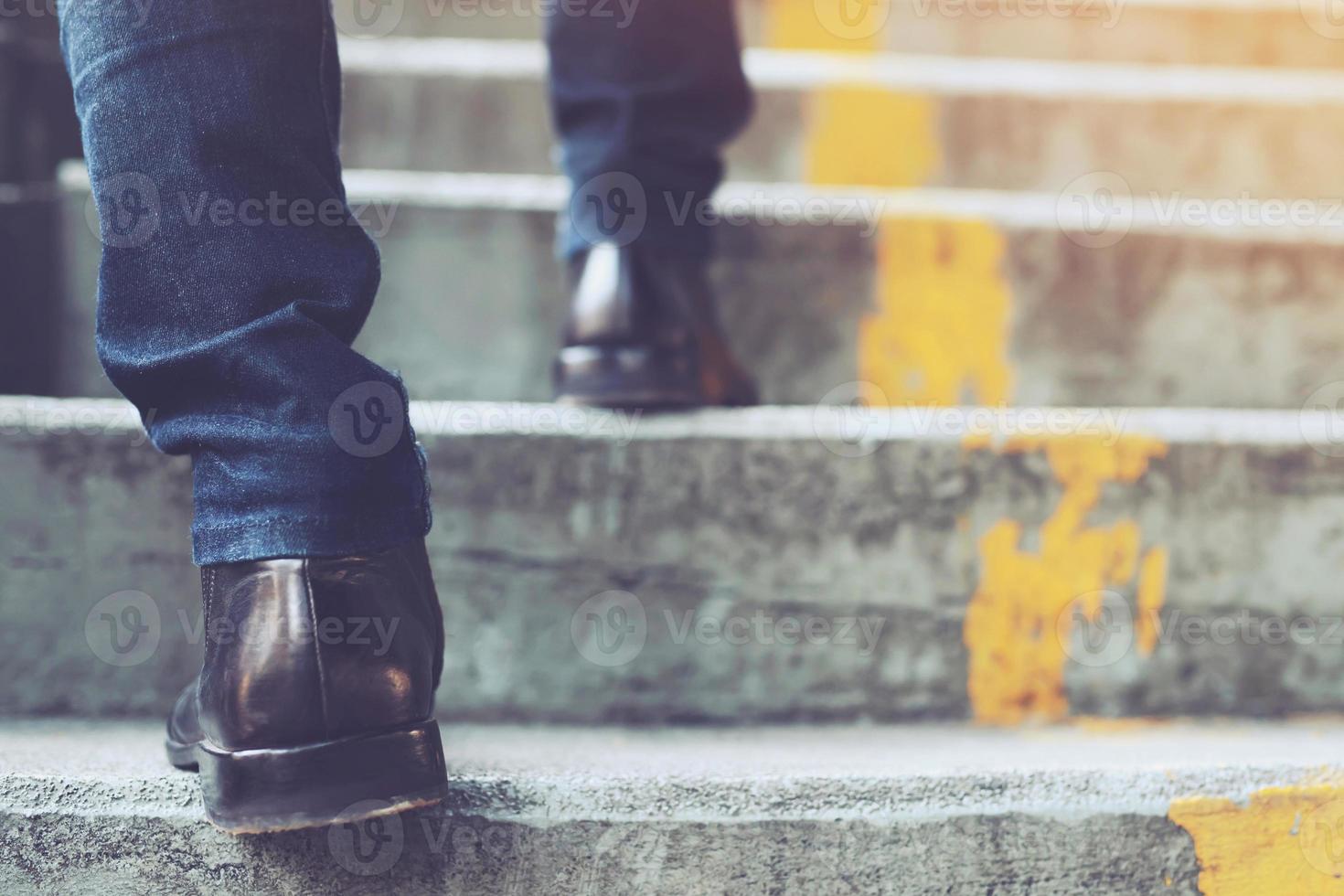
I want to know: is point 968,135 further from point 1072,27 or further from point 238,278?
point 238,278

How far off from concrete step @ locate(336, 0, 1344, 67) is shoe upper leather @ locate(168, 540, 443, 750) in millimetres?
1113

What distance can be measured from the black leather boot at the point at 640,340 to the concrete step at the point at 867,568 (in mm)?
43

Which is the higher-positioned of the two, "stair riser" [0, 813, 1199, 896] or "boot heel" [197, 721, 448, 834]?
"boot heel" [197, 721, 448, 834]

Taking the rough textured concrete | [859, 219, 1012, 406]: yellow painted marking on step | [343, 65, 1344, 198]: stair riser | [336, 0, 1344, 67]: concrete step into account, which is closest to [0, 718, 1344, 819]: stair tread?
the rough textured concrete

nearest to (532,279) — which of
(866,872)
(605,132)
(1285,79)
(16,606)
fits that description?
(605,132)

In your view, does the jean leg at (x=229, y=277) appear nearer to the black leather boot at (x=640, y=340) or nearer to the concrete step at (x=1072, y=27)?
the black leather boot at (x=640, y=340)

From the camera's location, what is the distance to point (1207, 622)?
Result: 2.57 feet

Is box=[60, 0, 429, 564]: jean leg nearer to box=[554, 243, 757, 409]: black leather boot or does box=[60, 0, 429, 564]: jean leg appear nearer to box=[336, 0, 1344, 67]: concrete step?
box=[554, 243, 757, 409]: black leather boot

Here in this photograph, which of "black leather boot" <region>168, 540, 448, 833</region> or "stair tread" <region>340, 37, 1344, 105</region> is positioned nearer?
"black leather boot" <region>168, 540, 448, 833</region>

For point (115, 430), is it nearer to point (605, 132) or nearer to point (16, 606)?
point (16, 606)

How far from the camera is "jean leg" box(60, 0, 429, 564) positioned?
507 millimetres

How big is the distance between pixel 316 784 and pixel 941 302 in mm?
753

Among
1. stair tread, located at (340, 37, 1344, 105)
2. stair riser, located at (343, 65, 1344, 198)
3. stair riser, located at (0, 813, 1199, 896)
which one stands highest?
stair tread, located at (340, 37, 1344, 105)

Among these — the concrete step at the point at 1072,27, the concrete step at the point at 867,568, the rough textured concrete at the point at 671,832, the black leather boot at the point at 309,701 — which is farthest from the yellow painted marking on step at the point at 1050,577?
the concrete step at the point at 1072,27
